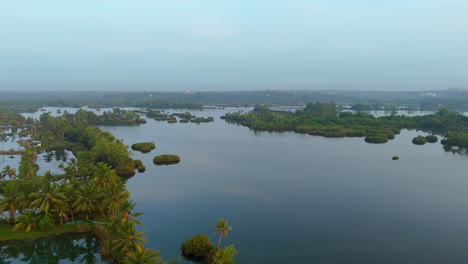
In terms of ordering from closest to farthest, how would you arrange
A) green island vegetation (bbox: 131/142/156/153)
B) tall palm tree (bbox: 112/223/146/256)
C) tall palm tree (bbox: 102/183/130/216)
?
tall palm tree (bbox: 112/223/146/256)
tall palm tree (bbox: 102/183/130/216)
green island vegetation (bbox: 131/142/156/153)

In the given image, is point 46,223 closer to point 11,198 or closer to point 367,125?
point 11,198

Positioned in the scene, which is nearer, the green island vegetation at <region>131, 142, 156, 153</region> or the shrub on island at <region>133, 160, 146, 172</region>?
the shrub on island at <region>133, 160, 146, 172</region>

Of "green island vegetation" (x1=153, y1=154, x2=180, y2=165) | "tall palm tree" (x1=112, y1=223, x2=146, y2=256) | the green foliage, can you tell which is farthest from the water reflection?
"green island vegetation" (x1=153, y1=154, x2=180, y2=165)

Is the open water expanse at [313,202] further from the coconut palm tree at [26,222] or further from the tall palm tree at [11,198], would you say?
the tall palm tree at [11,198]

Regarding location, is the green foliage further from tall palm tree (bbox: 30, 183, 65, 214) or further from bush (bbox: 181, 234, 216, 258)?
tall palm tree (bbox: 30, 183, 65, 214)

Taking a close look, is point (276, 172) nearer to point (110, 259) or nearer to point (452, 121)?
point (110, 259)

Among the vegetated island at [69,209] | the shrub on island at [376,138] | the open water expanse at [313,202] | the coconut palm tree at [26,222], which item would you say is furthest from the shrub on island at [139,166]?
the shrub on island at [376,138]
